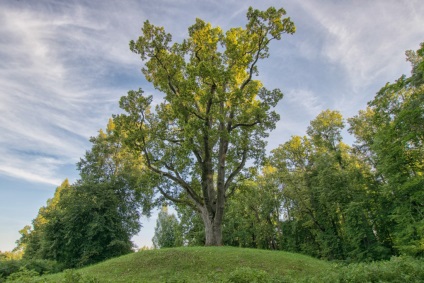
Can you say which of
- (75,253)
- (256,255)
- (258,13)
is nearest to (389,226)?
(256,255)

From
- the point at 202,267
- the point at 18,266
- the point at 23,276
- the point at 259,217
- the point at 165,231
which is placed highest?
the point at 165,231

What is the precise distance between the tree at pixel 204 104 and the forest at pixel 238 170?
94mm

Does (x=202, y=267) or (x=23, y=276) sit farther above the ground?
(x=202, y=267)

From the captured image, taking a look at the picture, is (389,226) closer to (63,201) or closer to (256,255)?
(256,255)

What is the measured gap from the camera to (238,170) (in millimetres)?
23672

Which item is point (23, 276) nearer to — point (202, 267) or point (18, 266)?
point (202, 267)

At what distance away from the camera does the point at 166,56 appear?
2172cm

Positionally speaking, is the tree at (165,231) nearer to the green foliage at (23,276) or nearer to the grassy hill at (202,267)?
the grassy hill at (202,267)

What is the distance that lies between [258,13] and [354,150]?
22.9 m

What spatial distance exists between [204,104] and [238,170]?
6851mm

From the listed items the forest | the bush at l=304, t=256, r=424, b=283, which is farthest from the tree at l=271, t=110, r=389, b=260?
the bush at l=304, t=256, r=424, b=283

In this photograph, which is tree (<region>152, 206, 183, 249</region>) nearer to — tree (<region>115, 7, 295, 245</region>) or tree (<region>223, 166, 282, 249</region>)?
tree (<region>223, 166, 282, 249</region>)

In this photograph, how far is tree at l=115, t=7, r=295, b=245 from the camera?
20.4 m

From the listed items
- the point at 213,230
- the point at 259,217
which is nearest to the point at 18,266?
the point at 213,230
